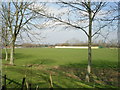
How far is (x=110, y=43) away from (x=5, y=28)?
7562 millimetres

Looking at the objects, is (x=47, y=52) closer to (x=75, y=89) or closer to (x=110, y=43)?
(x=110, y=43)

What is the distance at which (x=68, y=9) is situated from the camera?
6551mm

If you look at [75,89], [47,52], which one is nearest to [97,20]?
[75,89]

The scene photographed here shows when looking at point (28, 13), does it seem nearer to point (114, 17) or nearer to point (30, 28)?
point (30, 28)

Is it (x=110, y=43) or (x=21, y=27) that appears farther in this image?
(x=21, y=27)

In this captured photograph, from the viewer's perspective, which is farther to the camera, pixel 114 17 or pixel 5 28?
pixel 5 28

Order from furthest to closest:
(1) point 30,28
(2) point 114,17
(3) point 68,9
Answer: (1) point 30,28 < (3) point 68,9 < (2) point 114,17

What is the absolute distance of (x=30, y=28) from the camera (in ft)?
34.0

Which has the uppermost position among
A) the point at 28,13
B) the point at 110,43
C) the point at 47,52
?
the point at 28,13

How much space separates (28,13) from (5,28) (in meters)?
2.09

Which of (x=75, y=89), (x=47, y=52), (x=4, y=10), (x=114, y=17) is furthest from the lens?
(x=47, y=52)

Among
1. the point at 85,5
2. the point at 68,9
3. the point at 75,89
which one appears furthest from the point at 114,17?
the point at 75,89

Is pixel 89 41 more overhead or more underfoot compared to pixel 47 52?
more overhead

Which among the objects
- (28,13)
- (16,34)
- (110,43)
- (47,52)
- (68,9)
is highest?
(28,13)
